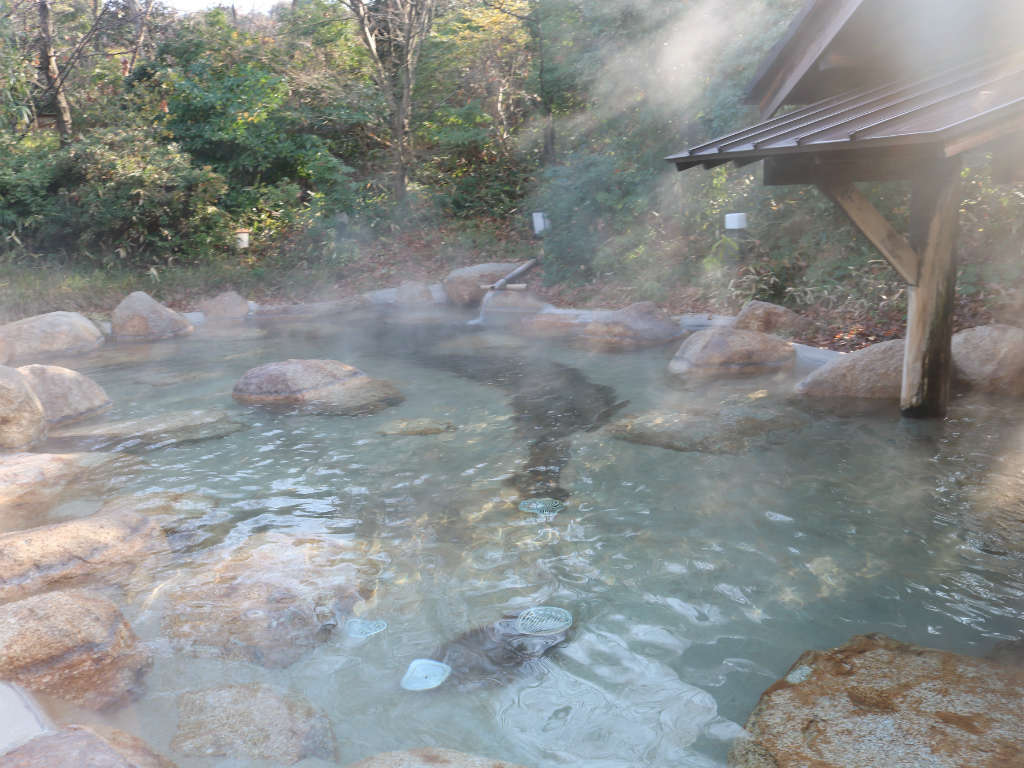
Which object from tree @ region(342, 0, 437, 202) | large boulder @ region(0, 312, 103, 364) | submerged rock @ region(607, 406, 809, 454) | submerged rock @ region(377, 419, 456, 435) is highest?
tree @ region(342, 0, 437, 202)

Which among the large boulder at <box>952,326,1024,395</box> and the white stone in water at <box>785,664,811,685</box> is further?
the large boulder at <box>952,326,1024,395</box>

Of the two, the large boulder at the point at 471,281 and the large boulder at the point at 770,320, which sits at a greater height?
the large boulder at the point at 471,281

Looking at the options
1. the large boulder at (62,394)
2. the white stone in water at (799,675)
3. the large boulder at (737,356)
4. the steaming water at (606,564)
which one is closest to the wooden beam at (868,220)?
the steaming water at (606,564)

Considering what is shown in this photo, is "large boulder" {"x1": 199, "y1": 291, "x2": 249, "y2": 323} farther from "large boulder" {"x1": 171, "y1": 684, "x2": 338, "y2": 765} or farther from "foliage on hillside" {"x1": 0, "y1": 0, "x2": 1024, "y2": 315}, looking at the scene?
"large boulder" {"x1": 171, "y1": 684, "x2": 338, "y2": 765}

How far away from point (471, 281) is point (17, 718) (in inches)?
485

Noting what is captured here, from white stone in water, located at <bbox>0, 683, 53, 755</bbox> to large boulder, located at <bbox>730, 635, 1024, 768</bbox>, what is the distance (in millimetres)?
2656

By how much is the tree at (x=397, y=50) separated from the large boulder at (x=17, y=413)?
11.7 meters

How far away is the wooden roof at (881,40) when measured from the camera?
6016 millimetres

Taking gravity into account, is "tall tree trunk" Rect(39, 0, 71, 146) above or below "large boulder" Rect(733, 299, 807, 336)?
above

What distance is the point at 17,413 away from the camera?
7438mm

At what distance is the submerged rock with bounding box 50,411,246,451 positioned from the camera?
7.47 metres

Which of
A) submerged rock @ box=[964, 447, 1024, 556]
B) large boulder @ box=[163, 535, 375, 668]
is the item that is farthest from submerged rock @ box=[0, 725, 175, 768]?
submerged rock @ box=[964, 447, 1024, 556]

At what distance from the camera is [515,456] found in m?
6.57

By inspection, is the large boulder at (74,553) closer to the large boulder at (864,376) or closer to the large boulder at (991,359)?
the large boulder at (864,376)
